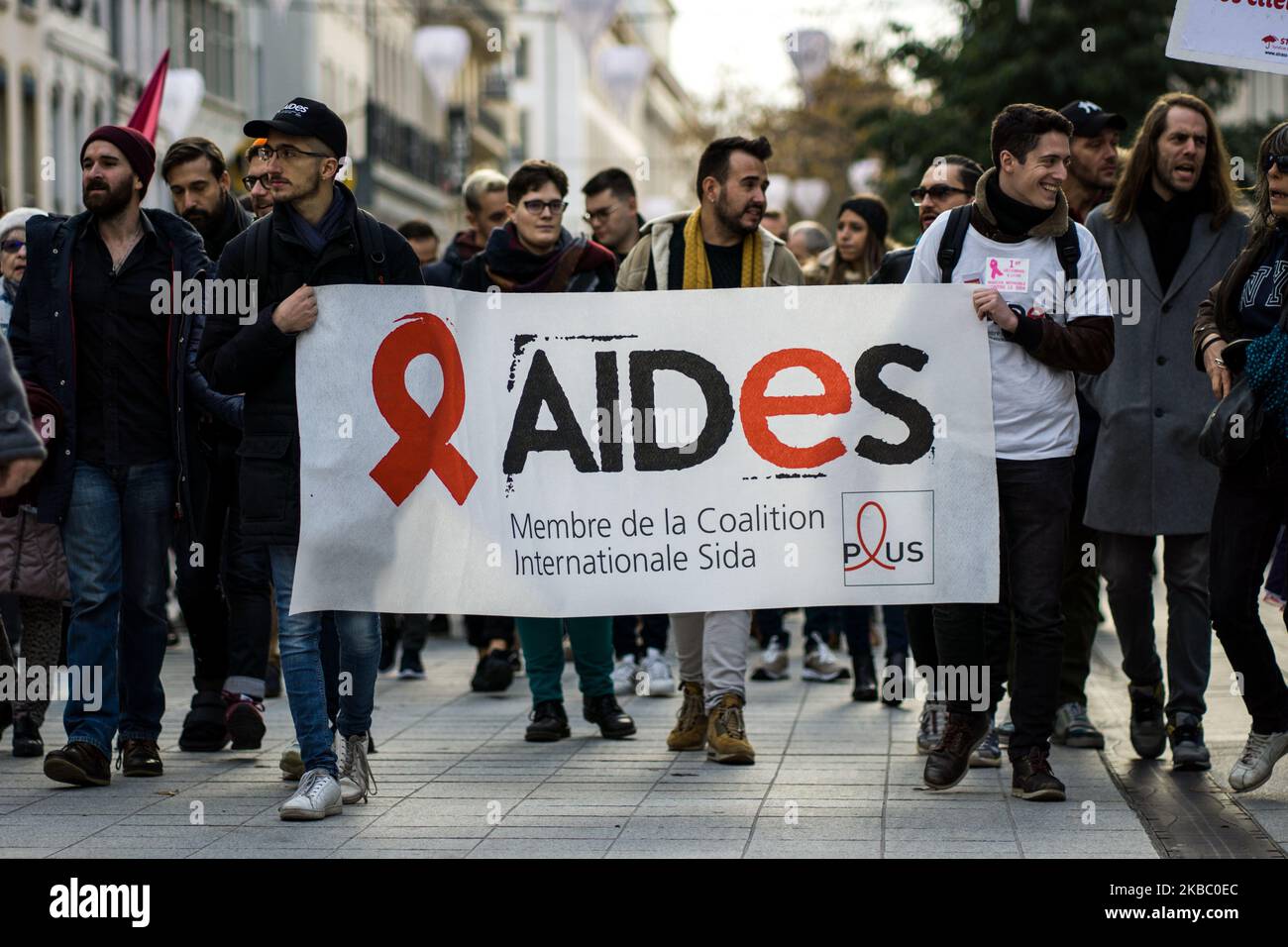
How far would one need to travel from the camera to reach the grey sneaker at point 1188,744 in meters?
8.27

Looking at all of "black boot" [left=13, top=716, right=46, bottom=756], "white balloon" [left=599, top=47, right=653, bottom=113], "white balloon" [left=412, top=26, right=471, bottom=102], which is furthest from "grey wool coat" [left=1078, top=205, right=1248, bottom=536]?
"white balloon" [left=599, top=47, right=653, bottom=113]

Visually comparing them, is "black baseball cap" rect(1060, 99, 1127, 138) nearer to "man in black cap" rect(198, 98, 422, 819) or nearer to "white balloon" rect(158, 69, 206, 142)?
"man in black cap" rect(198, 98, 422, 819)

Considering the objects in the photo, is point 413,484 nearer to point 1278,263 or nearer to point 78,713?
point 78,713

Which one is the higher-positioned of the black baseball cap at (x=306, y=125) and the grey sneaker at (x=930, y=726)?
the black baseball cap at (x=306, y=125)

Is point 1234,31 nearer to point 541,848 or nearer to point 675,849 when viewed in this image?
point 675,849

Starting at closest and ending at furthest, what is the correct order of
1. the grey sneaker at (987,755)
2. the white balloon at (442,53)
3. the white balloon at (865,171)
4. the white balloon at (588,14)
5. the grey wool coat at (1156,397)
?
1. the grey sneaker at (987,755)
2. the grey wool coat at (1156,397)
3. the white balloon at (588,14)
4. the white balloon at (442,53)
5. the white balloon at (865,171)

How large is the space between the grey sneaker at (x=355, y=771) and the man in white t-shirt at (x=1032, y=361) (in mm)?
1947

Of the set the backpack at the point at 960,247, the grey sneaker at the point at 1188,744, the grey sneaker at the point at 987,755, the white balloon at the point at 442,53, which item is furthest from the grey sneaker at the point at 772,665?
the white balloon at the point at 442,53

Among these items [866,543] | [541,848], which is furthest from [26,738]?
[866,543]

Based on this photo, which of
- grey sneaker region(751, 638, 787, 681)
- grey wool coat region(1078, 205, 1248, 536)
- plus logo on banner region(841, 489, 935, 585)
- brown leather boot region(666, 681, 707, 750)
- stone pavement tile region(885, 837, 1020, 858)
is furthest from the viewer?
grey sneaker region(751, 638, 787, 681)

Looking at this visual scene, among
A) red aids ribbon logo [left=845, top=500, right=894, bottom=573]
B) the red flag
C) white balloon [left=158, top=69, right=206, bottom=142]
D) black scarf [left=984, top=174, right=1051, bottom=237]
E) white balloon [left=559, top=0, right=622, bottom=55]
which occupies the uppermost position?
white balloon [left=559, top=0, right=622, bottom=55]

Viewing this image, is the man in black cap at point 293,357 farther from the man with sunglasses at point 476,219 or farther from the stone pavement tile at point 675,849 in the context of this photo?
the man with sunglasses at point 476,219

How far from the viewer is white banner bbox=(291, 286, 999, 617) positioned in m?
7.72

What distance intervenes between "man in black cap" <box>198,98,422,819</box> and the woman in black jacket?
290cm
